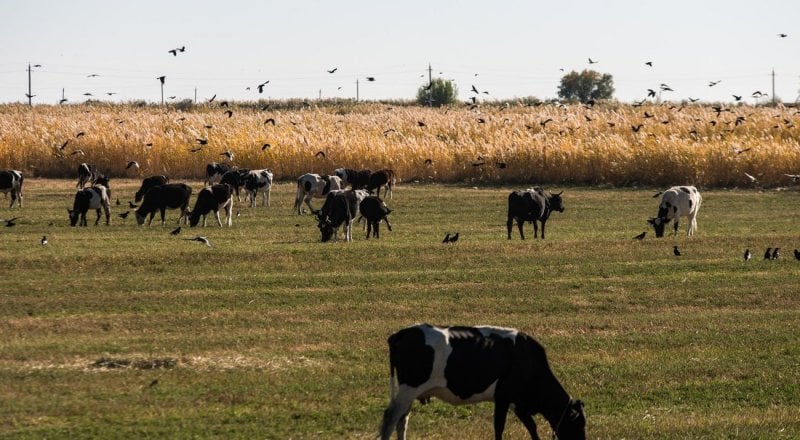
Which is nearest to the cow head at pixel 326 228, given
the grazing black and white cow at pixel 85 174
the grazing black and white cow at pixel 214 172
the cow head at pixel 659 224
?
the cow head at pixel 659 224

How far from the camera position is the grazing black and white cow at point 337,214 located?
31.6 metres

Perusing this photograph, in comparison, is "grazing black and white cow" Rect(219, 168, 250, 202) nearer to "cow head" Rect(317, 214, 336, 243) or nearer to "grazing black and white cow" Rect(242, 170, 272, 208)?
"grazing black and white cow" Rect(242, 170, 272, 208)

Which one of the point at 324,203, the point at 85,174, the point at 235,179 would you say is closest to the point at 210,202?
the point at 324,203

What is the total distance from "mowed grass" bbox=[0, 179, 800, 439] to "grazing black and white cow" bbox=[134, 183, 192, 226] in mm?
443

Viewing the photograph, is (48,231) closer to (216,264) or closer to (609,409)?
(216,264)

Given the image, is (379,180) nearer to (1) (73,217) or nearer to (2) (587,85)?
(1) (73,217)

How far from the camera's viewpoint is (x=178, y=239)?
3064 centimetres

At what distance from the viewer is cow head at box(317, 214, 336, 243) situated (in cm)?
3125

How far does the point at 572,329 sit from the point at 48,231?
17032 millimetres

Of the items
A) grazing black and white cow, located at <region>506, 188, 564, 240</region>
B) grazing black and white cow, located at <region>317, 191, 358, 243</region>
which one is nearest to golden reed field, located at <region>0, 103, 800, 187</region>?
grazing black and white cow, located at <region>506, 188, 564, 240</region>

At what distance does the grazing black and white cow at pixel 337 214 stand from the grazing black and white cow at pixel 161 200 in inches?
195

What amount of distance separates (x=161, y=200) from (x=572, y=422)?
2453 cm

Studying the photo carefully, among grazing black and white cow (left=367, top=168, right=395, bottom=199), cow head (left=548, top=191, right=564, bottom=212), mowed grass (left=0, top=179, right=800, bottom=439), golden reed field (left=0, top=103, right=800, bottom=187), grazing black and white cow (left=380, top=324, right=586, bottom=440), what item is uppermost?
golden reed field (left=0, top=103, right=800, bottom=187)

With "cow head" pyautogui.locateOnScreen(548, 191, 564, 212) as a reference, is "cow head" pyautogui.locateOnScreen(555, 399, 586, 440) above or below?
below
